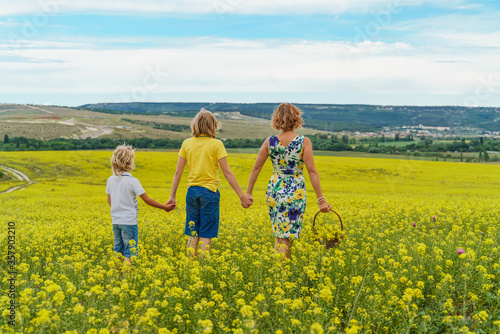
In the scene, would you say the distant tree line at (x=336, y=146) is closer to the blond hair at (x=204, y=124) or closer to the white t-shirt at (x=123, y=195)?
the blond hair at (x=204, y=124)

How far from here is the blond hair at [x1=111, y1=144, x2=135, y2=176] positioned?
5.76 m

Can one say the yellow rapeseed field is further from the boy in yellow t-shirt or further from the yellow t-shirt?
the yellow t-shirt

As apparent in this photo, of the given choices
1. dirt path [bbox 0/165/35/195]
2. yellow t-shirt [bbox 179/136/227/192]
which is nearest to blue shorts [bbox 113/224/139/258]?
yellow t-shirt [bbox 179/136/227/192]

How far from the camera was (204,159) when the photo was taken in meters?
5.77

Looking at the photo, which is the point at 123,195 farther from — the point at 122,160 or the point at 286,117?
the point at 286,117

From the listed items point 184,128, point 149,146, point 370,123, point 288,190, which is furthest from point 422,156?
point 370,123

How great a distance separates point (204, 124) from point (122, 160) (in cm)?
128

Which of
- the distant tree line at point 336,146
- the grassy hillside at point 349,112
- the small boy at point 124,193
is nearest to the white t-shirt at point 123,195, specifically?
the small boy at point 124,193

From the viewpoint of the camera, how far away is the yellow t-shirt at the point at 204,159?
577cm

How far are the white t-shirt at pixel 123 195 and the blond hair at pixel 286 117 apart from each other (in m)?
2.19

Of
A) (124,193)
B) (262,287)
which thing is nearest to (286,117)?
(262,287)

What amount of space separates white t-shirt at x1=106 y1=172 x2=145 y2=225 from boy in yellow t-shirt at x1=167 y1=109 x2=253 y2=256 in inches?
29.2

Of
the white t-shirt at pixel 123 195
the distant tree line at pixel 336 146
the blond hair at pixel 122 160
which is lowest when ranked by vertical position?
the distant tree line at pixel 336 146

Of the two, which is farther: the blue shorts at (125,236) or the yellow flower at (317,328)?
the blue shorts at (125,236)
